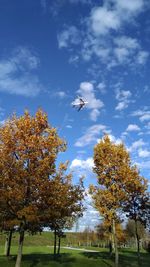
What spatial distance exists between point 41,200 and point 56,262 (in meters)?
13.4

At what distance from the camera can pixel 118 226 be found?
38.2m

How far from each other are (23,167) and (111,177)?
14.4 metres

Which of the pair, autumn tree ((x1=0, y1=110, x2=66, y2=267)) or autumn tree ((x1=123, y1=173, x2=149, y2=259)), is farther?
autumn tree ((x1=123, y1=173, x2=149, y2=259))

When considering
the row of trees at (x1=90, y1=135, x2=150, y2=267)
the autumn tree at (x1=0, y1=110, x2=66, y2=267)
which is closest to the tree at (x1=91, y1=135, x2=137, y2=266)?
the row of trees at (x1=90, y1=135, x2=150, y2=267)

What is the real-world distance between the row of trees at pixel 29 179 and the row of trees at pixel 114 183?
34.9 feet

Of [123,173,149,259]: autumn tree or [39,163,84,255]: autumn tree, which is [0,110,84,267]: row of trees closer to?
[39,163,84,255]: autumn tree

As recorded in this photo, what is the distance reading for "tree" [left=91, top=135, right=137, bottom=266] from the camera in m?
35.7

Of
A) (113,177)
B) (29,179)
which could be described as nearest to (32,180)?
(29,179)

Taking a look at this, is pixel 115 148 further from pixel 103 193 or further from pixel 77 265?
pixel 77 265

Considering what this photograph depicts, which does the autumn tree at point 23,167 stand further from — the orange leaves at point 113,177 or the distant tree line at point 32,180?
the orange leaves at point 113,177

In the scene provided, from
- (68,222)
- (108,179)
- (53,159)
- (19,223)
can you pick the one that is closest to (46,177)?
(53,159)

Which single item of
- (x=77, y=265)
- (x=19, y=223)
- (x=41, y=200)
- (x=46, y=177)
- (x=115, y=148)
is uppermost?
(x=115, y=148)

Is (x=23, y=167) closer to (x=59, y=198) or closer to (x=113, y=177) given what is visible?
(x=59, y=198)

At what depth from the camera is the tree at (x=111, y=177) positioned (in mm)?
35688
